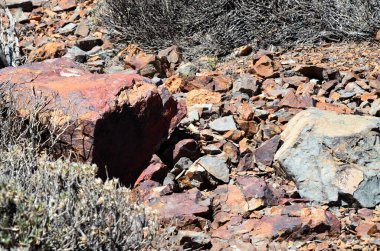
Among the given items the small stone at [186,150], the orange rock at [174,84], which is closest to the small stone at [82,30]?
the orange rock at [174,84]

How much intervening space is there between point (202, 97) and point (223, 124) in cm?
62

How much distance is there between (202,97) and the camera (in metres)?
Answer: 5.54

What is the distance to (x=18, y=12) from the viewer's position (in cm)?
848

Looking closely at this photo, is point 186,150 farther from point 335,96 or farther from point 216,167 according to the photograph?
point 335,96

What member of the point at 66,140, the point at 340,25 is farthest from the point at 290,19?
the point at 66,140

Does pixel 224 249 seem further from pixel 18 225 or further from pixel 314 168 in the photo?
pixel 18 225

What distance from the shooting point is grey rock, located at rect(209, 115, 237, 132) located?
194 inches

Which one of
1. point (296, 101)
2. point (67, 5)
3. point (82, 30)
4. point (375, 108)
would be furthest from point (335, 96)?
point (67, 5)

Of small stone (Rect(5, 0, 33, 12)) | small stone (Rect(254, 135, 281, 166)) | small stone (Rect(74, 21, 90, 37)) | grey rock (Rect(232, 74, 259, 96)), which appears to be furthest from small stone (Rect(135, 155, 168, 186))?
small stone (Rect(5, 0, 33, 12))

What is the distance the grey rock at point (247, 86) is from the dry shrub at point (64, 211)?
7.73 ft

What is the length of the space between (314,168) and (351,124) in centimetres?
42

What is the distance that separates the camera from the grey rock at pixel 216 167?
438 cm

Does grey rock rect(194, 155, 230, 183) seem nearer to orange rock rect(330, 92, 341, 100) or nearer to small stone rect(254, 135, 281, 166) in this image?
small stone rect(254, 135, 281, 166)

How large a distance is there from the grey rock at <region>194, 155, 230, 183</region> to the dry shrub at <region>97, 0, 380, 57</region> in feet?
7.77
